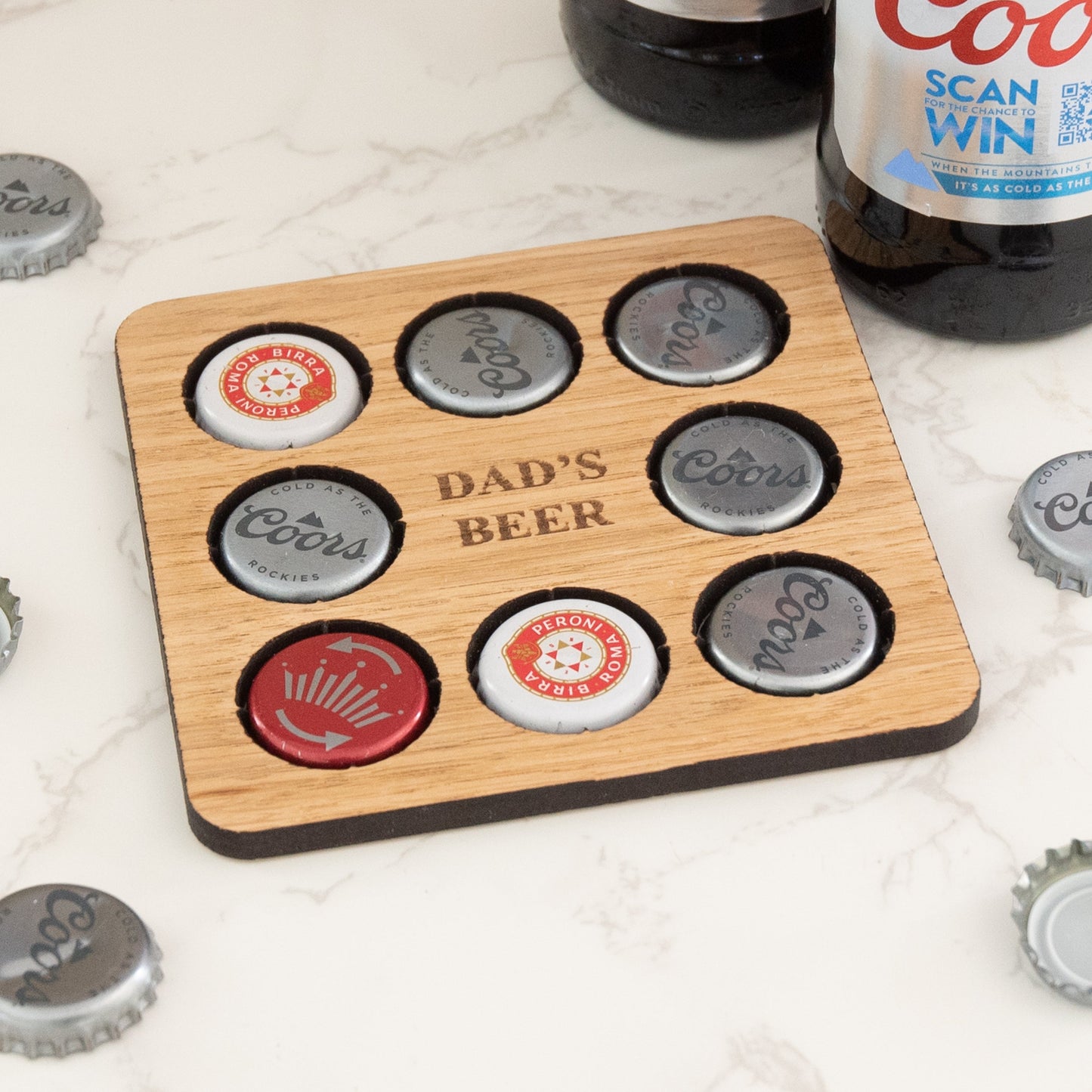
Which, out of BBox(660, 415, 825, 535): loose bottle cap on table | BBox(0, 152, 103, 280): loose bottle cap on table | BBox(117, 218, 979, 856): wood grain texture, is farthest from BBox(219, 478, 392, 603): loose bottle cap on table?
BBox(0, 152, 103, 280): loose bottle cap on table

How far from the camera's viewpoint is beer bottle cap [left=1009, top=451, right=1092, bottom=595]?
2.31 ft

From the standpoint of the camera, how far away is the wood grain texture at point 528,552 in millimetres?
634

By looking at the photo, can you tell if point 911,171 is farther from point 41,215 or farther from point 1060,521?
point 41,215

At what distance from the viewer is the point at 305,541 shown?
2.30 ft

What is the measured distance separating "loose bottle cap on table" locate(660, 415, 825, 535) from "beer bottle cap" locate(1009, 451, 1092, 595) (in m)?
0.09

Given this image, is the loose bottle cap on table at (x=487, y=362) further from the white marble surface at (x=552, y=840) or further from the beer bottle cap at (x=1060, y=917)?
the beer bottle cap at (x=1060, y=917)

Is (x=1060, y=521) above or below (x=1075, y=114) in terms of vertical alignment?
below

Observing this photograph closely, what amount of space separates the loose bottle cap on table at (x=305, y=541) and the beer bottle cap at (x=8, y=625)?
93mm

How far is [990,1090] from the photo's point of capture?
0.57 meters

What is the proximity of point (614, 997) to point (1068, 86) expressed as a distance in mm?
402

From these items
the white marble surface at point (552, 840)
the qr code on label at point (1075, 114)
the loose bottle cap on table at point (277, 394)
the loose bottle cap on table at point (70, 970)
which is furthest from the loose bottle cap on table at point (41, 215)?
the qr code on label at point (1075, 114)

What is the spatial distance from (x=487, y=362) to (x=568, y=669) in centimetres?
18

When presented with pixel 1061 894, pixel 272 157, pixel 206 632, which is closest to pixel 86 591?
pixel 206 632

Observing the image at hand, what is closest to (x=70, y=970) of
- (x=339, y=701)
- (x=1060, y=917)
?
(x=339, y=701)
